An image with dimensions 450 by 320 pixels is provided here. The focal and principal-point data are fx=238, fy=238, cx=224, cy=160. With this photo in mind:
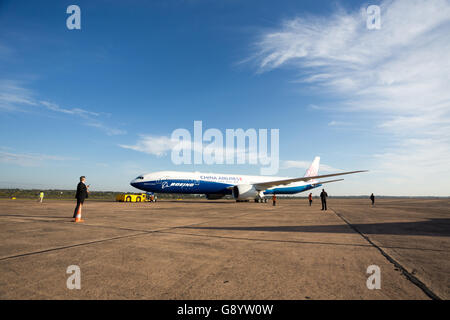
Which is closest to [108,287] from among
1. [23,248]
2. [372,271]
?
[23,248]

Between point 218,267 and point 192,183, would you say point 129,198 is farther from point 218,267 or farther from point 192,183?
point 218,267

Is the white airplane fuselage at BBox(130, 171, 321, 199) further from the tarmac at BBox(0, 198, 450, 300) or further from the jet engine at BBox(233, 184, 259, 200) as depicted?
the tarmac at BBox(0, 198, 450, 300)

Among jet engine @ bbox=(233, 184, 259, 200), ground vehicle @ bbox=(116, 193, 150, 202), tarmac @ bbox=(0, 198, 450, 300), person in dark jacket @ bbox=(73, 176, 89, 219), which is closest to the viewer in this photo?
tarmac @ bbox=(0, 198, 450, 300)

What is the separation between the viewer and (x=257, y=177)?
37.2m

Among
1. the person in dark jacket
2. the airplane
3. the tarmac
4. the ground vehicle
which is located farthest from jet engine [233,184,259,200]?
the tarmac

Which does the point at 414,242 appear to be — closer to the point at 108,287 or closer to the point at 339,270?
the point at 339,270

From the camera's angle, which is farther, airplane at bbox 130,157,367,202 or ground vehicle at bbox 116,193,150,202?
ground vehicle at bbox 116,193,150,202

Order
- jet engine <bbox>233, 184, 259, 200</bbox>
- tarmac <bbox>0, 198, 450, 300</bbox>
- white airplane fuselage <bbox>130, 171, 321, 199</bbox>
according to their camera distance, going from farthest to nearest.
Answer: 1. white airplane fuselage <bbox>130, 171, 321, 199</bbox>
2. jet engine <bbox>233, 184, 259, 200</bbox>
3. tarmac <bbox>0, 198, 450, 300</bbox>

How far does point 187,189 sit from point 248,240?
2515 centimetres

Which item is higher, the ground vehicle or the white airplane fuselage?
the white airplane fuselage

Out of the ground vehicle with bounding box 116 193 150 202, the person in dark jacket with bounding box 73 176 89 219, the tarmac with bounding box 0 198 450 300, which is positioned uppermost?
the person in dark jacket with bounding box 73 176 89 219

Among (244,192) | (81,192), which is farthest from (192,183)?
(81,192)
